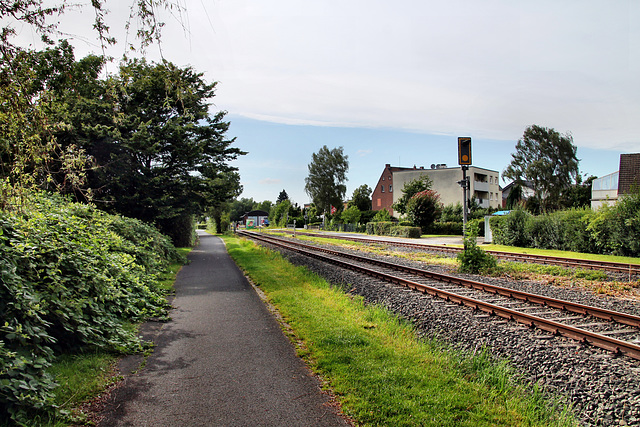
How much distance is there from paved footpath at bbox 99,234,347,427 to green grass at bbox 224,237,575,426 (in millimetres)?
313

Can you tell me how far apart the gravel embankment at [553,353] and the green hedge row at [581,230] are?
9.21 metres

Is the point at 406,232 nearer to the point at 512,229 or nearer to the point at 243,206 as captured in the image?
the point at 512,229

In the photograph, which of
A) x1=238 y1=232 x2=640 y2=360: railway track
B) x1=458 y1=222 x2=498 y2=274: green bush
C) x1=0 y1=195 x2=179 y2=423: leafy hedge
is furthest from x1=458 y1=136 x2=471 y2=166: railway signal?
x1=0 y1=195 x2=179 y2=423: leafy hedge

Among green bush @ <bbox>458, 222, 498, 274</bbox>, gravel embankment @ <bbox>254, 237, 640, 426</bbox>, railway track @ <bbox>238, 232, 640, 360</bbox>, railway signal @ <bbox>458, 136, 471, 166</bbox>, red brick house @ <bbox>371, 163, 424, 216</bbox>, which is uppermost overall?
red brick house @ <bbox>371, 163, 424, 216</bbox>

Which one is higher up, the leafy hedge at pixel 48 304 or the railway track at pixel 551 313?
the leafy hedge at pixel 48 304

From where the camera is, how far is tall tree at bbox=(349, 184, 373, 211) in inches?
3147

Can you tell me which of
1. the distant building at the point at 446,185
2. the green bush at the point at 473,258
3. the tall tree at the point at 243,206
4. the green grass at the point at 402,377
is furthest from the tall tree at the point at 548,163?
the tall tree at the point at 243,206

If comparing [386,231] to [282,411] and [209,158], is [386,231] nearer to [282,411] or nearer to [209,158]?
[209,158]

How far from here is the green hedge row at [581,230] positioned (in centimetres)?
1547

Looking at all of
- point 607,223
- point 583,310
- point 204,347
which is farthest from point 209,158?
point 607,223

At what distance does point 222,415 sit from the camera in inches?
138

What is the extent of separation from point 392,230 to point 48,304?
33.2 m

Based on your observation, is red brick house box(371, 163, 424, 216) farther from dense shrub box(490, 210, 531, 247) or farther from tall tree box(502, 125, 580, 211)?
dense shrub box(490, 210, 531, 247)

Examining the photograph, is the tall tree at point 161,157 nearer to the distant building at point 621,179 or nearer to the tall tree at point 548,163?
the distant building at point 621,179
